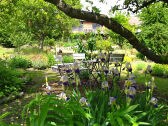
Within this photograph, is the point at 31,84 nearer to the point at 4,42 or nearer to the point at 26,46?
the point at 26,46

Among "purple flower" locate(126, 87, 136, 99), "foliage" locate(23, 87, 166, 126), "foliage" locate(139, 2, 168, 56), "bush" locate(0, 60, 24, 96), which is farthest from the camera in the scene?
"foliage" locate(139, 2, 168, 56)

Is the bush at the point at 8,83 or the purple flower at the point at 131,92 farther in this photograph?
the bush at the point at 8,83

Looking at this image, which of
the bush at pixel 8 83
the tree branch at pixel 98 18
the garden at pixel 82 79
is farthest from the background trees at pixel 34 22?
the tree branch at pixel 98 18

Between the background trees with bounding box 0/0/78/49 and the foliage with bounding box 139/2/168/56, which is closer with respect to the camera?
the foliage with bounding box 139/2/168/56

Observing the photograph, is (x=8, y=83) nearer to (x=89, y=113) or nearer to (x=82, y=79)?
(x=82, y=79)

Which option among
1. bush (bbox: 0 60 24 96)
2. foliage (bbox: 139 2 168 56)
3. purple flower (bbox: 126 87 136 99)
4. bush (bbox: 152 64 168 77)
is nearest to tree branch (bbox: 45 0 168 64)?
purple flower (bbox: 126 87 136 99)

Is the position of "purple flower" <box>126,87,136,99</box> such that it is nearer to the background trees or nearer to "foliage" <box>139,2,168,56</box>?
"foliage" <box>139,2,168,56</box>

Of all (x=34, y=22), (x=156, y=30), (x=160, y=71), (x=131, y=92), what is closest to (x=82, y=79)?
(x=160, y=71)

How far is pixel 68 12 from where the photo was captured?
6.34 metres

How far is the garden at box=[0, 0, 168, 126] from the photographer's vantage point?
4.77 meters

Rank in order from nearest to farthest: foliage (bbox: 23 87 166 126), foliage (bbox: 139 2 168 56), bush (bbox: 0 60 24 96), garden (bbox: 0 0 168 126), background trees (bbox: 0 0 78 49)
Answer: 1. foliage (bbox: 23 87 166 126)
2. garden (bbox: 0 0 168 126)
3. bush (bbox: 0 60 24 96)
4. foliage (bbox: 139 2 168 56)
5. background trees (bbox: 0 0 78 49)

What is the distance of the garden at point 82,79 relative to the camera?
4766mm

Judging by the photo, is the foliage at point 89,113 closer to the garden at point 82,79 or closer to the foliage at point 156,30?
the garden at point 82,79

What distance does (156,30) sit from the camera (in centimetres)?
2547
